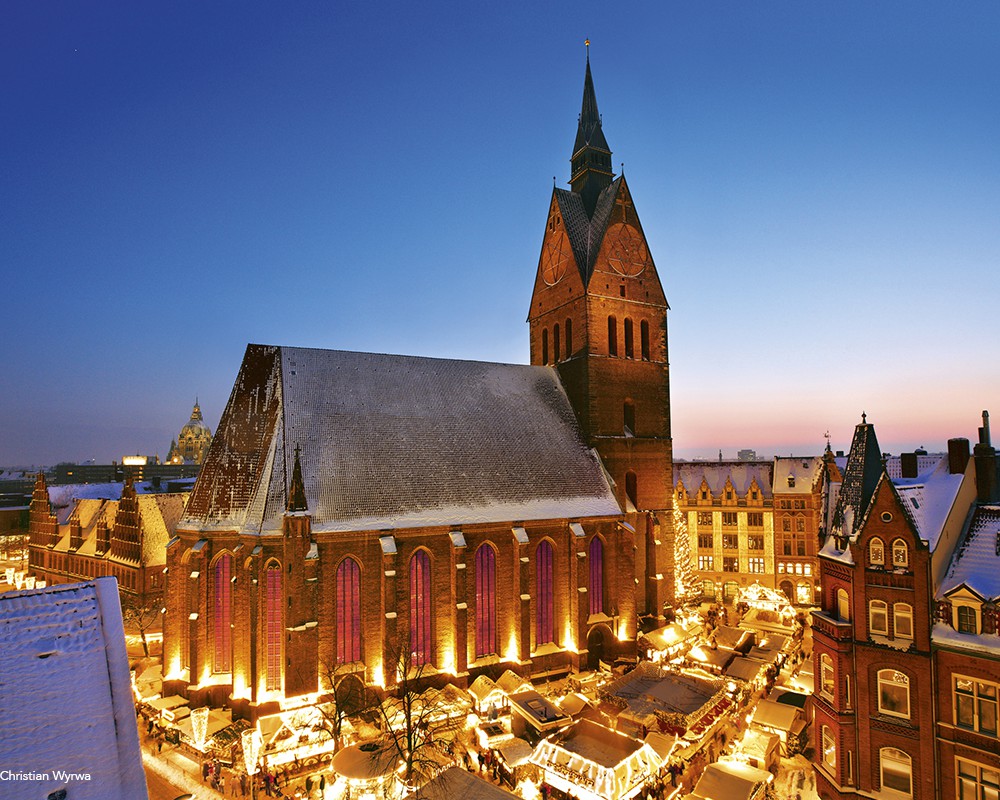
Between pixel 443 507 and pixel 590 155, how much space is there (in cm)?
3132

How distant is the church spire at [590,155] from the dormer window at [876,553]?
32469 millimetres

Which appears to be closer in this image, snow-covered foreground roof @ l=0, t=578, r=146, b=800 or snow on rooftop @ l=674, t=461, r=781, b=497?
snow-covered foreground roof @ l=0, t=578, r=146, b=800

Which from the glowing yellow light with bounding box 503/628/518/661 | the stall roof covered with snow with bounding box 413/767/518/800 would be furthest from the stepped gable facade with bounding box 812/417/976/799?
the glowing yellow light with bounding box 503/628/518/661

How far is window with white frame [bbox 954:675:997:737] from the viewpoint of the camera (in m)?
20.5

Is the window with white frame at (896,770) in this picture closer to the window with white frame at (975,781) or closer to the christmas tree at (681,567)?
the window with white frame at (975,781)

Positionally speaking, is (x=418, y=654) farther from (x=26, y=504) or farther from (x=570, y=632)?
(x=26, y=504)

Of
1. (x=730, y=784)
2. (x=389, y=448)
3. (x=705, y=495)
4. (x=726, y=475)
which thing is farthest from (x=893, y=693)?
(x=726, y=475)

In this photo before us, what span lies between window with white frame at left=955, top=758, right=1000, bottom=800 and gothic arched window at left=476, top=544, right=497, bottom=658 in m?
21.6

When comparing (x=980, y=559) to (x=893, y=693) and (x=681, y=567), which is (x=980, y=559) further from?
(x=681, y=567)

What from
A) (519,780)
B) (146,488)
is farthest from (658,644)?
(146,488)

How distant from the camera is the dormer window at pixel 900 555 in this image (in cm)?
2284

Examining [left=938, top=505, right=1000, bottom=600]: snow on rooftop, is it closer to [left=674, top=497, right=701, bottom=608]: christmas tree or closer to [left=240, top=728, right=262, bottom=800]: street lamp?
[left=674, top=497, right=701, bottom=608]: christmas tree

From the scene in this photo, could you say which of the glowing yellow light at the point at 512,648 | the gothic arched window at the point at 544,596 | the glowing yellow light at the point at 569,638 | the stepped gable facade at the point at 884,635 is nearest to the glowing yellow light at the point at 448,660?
the glowing yellow light at the point at 512,648

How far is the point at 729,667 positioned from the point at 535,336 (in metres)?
27.8
